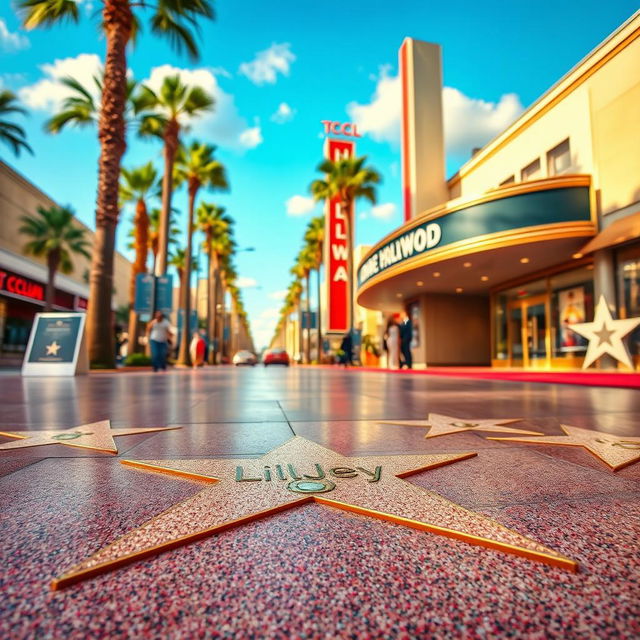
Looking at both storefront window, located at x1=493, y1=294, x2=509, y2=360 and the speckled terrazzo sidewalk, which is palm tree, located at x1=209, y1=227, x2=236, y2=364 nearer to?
storefront window, located at x1=493, y1=294, x2=509, y2=360

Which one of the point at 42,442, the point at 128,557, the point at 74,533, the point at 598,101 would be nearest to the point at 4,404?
the point at 42,442

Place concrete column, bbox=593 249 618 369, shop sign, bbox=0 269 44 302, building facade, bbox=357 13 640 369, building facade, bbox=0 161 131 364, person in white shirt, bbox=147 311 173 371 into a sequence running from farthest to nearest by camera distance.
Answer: building facade, bbox=0 161 131 364 → shop sign, bbox=0 269 44 302 → person in white shirt, bbox=147 311 173 371 → concrete column, bbox=593 249 618 369 → building facade, bbox=357 13 640 369

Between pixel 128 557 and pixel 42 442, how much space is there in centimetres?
173

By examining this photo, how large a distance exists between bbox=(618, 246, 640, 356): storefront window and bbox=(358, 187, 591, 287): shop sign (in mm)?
1456

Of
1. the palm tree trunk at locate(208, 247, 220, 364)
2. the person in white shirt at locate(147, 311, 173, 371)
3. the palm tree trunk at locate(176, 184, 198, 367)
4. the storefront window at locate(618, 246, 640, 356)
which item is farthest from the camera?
the palm tree trunk at locate(208, 247, 220, 364)

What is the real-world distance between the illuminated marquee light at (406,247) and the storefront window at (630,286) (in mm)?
5034

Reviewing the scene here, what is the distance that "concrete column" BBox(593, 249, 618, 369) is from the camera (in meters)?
11.5

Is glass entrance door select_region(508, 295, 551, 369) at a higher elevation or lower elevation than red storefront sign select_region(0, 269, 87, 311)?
lower

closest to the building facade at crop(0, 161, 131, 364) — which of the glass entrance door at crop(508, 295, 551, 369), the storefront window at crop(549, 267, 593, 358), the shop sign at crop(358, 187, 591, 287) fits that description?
the shop sign at crop(358, 187, 591, 287)

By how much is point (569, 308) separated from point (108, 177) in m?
14.7

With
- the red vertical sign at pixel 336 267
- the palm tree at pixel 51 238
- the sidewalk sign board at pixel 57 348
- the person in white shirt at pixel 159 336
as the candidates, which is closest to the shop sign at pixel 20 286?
the palm tree at pixel 51 238

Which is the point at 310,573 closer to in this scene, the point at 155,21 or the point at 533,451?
the point at 533,451

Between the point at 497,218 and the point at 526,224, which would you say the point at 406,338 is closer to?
Result: the point at 497,218

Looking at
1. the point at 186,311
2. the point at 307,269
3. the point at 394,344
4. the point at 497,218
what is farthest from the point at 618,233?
the point at 307,269
